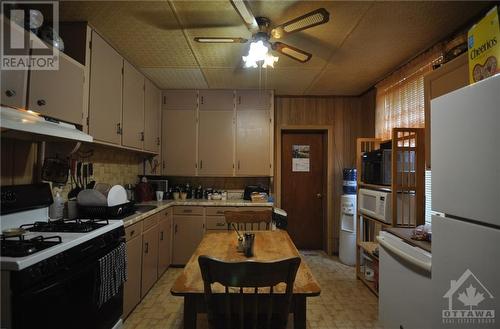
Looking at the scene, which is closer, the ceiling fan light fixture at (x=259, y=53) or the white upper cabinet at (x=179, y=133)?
the ceiling fan light fixture at (x=259, y=53)

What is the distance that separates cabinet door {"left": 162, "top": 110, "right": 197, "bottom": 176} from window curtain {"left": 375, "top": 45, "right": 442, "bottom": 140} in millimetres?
2551

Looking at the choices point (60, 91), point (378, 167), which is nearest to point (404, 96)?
point (378, 167)

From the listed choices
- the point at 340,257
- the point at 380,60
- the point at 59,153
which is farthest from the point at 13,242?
the point at 340,257

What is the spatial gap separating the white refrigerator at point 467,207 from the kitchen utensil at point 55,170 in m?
2.58

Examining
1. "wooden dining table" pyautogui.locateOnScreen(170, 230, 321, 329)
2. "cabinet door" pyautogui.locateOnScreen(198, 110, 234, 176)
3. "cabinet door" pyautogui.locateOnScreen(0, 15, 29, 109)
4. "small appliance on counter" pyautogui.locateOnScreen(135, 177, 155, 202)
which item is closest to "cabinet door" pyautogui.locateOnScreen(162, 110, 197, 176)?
"cabinet door" pyautogui.locateOnScreen(198, 110, 234, 176)

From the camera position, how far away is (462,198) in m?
1.07

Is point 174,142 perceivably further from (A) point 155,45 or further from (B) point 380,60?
(B) point 380,60

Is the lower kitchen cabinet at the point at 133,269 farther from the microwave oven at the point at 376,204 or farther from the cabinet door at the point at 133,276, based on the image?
the microwave oven at the point at 376,204

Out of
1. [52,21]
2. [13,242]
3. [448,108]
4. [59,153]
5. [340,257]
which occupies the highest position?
[52,21]

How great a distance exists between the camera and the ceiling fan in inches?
64.1

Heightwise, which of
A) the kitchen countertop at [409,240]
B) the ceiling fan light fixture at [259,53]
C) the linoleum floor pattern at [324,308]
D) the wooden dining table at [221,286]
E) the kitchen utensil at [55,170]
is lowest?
the linoleum floor pattern at [324,308]

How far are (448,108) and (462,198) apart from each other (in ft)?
1.34

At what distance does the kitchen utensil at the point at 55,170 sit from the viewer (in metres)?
1.99

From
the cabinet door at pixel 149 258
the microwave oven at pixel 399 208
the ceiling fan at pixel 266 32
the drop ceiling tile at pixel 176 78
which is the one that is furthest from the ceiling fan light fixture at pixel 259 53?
the cabinet door at pixel 149 258
